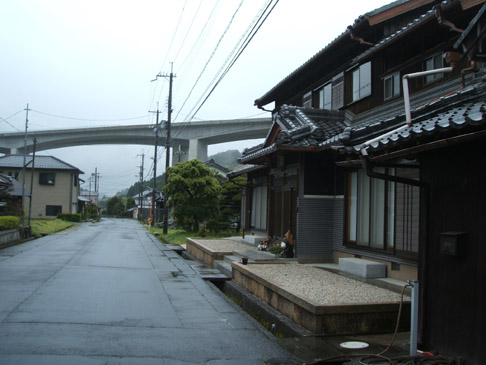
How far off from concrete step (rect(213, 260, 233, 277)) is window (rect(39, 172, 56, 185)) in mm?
46215

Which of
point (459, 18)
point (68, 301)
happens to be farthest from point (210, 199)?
point (459, 18)

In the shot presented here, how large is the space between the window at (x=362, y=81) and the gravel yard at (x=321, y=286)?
16.5ft

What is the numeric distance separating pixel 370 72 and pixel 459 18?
383 cm

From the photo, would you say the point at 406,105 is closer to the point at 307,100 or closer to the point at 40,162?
the point at 307,100

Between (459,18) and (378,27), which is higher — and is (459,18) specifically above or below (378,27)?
below

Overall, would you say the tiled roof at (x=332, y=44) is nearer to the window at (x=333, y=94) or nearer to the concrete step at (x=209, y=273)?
the window at (x=333, y=94)

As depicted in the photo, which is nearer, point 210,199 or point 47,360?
point 47,360

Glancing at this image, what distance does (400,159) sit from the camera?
6383mm

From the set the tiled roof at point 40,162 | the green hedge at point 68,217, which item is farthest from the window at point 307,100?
the green hedge at point 68,217

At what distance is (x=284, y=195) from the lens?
14539 mm

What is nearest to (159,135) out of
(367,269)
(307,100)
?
(307,100)

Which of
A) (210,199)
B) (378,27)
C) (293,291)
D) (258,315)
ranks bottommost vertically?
(258,315)

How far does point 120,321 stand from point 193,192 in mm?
22275

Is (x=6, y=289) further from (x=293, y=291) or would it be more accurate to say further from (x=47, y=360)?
(x=293, y=291)
